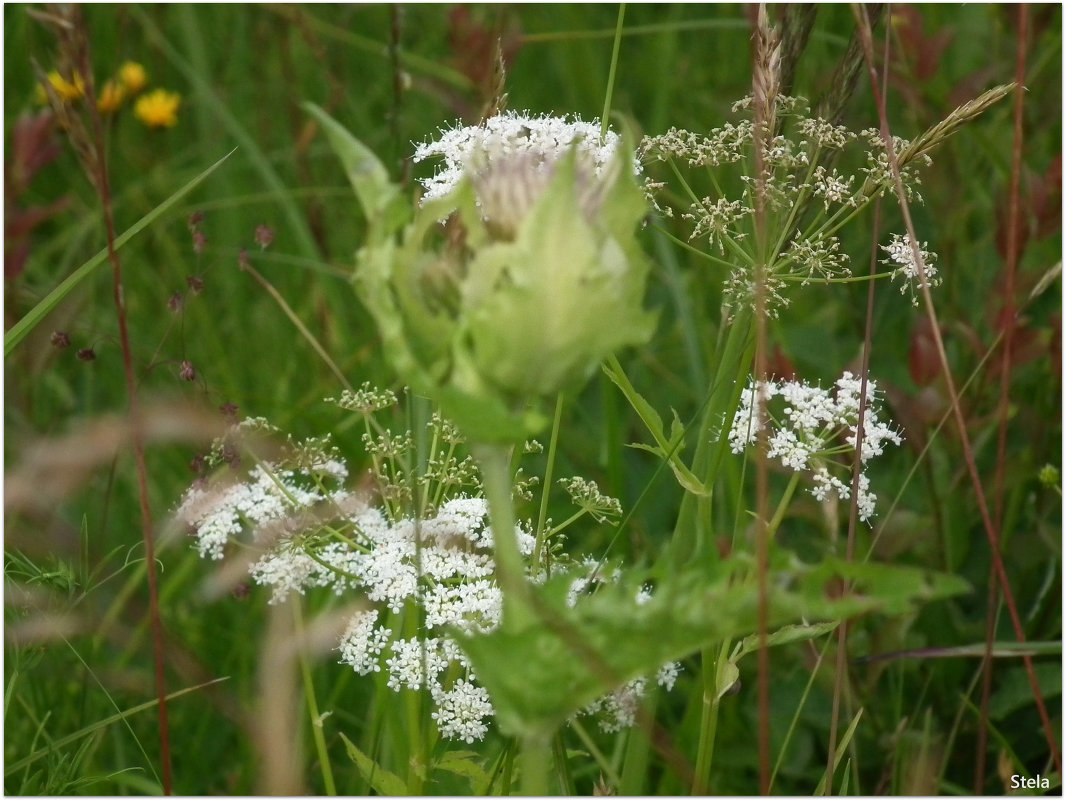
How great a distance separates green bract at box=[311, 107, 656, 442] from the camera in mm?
873

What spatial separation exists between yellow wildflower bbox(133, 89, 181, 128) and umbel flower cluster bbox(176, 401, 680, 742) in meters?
2.46

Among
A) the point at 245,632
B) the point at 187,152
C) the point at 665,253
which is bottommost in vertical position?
the point at 245,632

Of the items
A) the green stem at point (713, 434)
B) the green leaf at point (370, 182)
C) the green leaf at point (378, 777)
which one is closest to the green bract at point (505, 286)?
the green leaf at point (370, 182)

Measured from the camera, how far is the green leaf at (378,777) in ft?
4.63

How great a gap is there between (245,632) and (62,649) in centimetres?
33

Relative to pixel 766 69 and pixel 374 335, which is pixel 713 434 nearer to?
pixel 766 69

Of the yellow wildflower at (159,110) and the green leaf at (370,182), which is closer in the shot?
the green leaf at (370,182)

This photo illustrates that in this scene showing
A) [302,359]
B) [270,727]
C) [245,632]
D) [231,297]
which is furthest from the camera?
[231,297]

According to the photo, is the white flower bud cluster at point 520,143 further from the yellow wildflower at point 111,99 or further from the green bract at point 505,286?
the yellow wildflower at point 111,99

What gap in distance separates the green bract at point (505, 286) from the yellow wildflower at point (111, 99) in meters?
2.45

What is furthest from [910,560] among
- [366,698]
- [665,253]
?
[366,698]

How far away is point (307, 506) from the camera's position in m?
1.57

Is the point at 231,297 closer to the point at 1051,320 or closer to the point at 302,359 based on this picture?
the point at 302,359

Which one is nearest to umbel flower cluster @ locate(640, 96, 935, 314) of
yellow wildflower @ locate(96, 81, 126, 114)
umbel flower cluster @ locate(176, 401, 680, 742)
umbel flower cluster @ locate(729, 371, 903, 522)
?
umbel flower cluster @ locate(729, 371, 903, 522)
